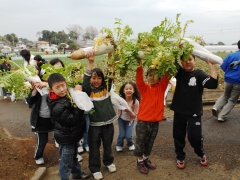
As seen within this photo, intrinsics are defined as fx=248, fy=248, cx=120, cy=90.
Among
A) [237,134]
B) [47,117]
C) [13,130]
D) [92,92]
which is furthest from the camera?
[13,130]

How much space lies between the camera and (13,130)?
6469mm

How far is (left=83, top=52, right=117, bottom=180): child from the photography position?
3.62 metres

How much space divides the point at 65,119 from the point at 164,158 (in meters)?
2.03

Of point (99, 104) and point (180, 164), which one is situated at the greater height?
point (99, 104)

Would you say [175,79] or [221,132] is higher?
[175,79]

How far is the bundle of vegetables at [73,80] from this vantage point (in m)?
3.29

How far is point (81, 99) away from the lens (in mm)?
3305

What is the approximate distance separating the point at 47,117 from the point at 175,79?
2269 millimetres

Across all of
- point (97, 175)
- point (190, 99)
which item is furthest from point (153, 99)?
point (97, 175)

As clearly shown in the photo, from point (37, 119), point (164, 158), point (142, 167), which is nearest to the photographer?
point (142, 167)

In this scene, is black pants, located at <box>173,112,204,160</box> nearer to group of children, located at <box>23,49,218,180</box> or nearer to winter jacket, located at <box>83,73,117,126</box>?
group of children, located at <box>23,49,218,180</box>

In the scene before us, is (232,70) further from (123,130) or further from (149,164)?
(149,164)

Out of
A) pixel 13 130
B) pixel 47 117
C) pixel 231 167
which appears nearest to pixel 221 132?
pixel 231 167

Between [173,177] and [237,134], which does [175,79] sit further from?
[237,134]
